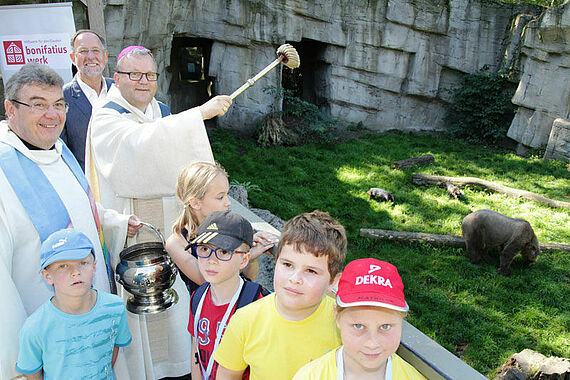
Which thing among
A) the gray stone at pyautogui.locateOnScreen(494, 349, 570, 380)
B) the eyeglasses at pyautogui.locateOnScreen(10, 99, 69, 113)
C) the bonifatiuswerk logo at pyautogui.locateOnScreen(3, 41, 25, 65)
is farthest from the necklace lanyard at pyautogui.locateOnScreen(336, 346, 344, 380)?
the bonifatiuswerk logo at pyautogui.locateOnScreen(3, 41, 25, 65)

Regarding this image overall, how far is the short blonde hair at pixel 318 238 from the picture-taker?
1486 mm

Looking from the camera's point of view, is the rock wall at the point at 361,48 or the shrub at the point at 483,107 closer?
the rock wall at the point at 361,48

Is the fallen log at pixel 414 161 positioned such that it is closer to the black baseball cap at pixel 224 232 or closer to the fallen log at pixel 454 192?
the fallen log at pixel 454 192

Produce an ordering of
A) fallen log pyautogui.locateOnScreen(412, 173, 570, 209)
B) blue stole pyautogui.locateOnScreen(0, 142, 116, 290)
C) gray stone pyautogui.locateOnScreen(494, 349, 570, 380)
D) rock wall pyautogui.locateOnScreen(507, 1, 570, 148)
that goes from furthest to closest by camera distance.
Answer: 1. rock wall pyautogui.locateOnScreen(507, 1, 570, 148)
2. fallen log pyautogui.locateOnScreen(412, 173, 570, 209)
3. gray stone pyautogui.locateOnScreen(494, 349, 570, 380)
4. blue stole pyautogui.locateOnScreen(0, 142, 116, 290)

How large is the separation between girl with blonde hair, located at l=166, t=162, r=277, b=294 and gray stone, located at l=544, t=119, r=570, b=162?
9743mm

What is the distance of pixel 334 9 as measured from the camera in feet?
36.9

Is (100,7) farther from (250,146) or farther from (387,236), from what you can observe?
(250,146)

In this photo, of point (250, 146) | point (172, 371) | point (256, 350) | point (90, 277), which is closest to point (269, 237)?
point (256, 350)

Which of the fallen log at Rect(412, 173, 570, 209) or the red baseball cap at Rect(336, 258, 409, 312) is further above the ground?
the red baseball cap at Rect(336, 258, 409, 312)

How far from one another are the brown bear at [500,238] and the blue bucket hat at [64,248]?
502 centimetres

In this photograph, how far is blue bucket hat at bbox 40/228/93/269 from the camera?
1.56 m

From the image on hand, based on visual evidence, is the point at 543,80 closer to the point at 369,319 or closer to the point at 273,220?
the point at 273,220

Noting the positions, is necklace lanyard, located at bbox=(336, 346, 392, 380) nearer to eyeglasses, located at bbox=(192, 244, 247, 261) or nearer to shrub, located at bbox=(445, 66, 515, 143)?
eyeglasses, located at bbox=(192, 244, 247, 261)

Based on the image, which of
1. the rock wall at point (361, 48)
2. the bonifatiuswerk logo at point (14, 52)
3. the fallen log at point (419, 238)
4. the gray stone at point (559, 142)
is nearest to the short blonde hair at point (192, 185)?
the bonifatiuswerk logo at point (14, 52)
